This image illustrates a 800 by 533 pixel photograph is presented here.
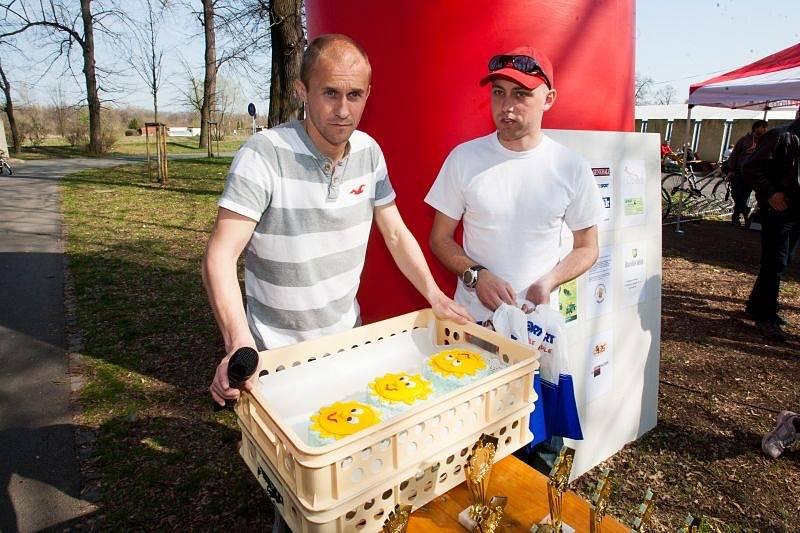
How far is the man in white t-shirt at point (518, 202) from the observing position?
219 centimetres

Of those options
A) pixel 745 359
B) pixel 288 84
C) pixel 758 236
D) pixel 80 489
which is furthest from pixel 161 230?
pixel 758 236

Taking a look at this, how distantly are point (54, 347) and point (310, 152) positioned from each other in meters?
4.65

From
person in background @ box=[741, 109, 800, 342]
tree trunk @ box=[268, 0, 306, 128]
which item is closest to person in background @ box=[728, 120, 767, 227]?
person in background @ box=[741, 109, 800, 342]

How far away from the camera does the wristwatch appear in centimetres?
225

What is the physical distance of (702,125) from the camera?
35625mm

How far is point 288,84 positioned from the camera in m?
10.0

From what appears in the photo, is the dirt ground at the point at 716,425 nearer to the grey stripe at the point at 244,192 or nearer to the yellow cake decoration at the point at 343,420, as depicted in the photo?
the yellow cake decoration at the point at 343,420

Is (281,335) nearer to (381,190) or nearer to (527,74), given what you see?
(381,190)

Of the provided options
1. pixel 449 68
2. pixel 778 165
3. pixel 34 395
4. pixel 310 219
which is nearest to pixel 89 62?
pixel 34 395

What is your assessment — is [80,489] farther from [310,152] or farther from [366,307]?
[310,152]

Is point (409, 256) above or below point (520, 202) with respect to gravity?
below

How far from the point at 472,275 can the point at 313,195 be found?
31.7 inches

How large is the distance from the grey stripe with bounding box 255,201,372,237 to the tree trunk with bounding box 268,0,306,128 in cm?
713

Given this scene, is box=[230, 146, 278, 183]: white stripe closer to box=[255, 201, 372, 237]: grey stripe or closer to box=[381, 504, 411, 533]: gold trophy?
box=[255, 201, 372, 237]: grey stripe
